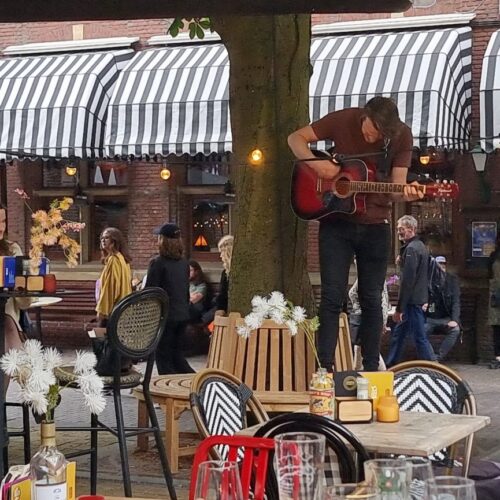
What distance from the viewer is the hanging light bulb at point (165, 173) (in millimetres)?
15156

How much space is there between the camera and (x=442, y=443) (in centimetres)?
425

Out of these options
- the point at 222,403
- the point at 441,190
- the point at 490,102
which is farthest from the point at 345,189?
the point at 490,102

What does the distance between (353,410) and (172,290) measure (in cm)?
567

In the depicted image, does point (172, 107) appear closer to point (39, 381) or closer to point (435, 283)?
point (435, 283)

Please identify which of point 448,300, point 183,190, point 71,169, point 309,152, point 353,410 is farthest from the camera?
point 71,169

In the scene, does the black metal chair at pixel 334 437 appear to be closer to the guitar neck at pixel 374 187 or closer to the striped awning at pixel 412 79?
the guitar neck at pixel 374 187

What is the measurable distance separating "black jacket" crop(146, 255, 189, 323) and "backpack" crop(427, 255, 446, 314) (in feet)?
12.1

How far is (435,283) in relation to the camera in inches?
502

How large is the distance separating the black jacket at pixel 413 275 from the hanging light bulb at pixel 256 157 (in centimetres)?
488

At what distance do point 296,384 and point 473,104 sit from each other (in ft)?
25.5

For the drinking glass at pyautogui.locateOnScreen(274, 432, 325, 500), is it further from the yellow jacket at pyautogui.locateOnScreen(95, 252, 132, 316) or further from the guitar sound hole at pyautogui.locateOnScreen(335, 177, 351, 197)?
the yellow jacket at pyautogui.locateOnScreen(95, 252, 132, 316)

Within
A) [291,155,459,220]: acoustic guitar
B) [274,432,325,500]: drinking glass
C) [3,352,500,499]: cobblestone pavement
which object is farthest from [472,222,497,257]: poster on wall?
[274,432,325,500]: drinking glass

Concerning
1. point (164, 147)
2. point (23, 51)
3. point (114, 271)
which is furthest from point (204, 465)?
point (23, 51)

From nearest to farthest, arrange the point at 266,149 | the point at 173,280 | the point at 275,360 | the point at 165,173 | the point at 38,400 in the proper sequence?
1. the point at 38,400
2. the point at 275,360
3. the point at 266,149
4. the point at 173,280
5. the point at 165,173
